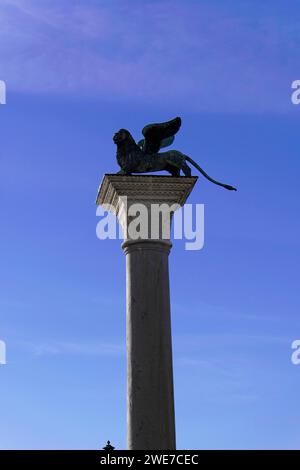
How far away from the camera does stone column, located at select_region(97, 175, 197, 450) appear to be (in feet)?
59.6

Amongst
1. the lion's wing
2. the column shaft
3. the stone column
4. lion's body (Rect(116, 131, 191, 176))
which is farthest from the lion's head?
the column shaft

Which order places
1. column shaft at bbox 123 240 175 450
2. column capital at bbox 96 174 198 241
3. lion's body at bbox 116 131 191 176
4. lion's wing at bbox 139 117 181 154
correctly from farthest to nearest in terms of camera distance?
lion's wing at bbox 139 117 181 154 → lion's body at bbox 116 131 191 176 → column capital at bbox 96 174 198 241 → column shaft at bbox 123 240 175 450

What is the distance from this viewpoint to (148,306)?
18.9 m

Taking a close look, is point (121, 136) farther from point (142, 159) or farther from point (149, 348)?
point (149, 348)

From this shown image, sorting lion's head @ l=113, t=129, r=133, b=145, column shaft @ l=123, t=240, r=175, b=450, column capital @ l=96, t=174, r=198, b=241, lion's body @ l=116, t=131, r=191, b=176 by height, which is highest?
lion's head @ l=113, t=129, r=133, b=145

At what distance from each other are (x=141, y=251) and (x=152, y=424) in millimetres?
3643

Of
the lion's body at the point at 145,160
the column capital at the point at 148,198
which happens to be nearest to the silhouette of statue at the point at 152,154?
the lion's body at the point at 145,160

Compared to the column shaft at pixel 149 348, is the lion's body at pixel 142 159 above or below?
above

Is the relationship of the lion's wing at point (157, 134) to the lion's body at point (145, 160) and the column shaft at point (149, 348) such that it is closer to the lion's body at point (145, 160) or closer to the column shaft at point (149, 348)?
the lion's body at point (145, 160)

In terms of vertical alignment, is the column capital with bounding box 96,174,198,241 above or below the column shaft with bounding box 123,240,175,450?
above

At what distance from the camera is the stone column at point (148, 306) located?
59.6ft

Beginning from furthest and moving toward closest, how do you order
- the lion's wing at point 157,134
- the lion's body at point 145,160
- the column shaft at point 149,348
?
the lion's wing at point 157,134
the lion's body at point 145,160
the column shaft at point 149,348

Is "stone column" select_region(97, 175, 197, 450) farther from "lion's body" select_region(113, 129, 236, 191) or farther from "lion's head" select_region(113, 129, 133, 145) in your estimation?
"lion's head" select_region(113, 129, 133, 145)
